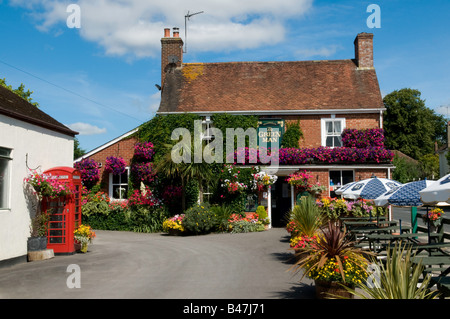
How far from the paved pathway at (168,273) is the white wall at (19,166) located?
0.70m

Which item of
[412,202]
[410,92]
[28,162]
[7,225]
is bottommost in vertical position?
[7,225]

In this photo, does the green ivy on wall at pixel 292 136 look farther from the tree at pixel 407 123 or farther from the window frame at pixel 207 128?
the tree at pixel 407 123

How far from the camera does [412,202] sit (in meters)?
8.70

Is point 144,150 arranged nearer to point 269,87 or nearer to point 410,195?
point 269,87

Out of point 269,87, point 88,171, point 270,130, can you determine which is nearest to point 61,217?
point 88,171

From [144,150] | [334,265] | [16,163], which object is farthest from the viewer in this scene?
[144,150]

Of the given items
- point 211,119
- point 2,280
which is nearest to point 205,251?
point 2,280

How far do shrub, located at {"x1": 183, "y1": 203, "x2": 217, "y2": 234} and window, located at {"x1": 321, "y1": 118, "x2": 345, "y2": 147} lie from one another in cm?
781

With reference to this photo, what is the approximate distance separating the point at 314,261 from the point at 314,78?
18.8m

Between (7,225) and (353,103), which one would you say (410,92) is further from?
(7,225)

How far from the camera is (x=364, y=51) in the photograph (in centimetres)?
2412

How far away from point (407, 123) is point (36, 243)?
49.7 metres

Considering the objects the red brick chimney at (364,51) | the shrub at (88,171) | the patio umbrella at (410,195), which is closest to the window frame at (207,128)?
the shrub at (88,171)

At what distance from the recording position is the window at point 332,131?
21812 mm
